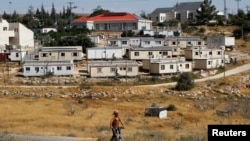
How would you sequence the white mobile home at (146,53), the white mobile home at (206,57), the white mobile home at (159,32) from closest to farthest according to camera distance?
1. the white mobile home at (206,57)
2. the white mobile home at (146,53)
3. the white mobile home at (159,32)

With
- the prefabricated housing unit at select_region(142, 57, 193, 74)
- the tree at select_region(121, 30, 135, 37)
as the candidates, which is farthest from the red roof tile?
the prefabricated housing unit at select_region(142, 57, 193, 74)

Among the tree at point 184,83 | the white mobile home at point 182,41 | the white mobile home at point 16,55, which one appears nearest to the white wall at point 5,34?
Result: the white mobile home at point 16,55

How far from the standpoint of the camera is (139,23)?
7131cm

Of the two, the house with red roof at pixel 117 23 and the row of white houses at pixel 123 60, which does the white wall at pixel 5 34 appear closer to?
the row of white houses at pixel 123 60

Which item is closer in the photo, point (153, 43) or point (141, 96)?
point (141, 96)

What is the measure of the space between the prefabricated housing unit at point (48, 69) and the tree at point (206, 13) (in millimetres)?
35769

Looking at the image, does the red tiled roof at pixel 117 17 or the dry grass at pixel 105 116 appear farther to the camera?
the red tiled roof at pixel 117 17

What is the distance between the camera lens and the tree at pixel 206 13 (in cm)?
7294

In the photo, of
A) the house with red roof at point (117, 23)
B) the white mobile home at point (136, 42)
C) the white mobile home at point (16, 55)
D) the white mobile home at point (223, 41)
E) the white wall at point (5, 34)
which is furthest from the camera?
the house with red roof at point (117, 23)

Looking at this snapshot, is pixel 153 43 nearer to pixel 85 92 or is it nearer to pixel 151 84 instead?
pixel 151 84

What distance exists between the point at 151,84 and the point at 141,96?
3834 millimetres

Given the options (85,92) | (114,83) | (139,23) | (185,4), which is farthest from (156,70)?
(185,4)

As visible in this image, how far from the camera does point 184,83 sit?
38406mm

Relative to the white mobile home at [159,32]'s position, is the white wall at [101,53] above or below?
A: below
